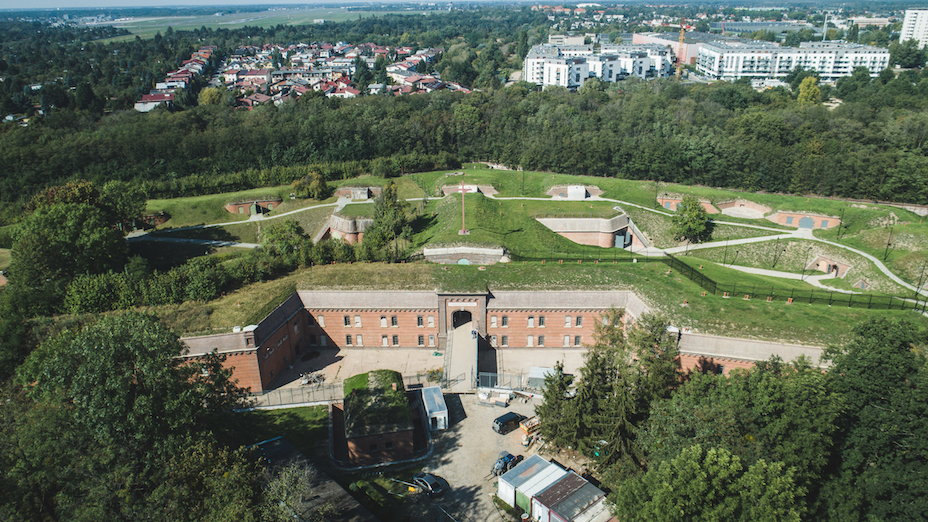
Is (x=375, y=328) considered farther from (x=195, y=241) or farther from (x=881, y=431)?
(x=881, y=431)

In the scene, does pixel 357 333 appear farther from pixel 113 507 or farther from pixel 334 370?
pixel 113 507

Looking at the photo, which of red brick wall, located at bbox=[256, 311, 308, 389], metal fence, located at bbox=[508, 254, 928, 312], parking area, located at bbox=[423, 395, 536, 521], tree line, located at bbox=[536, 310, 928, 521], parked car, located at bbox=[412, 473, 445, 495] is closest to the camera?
tree line, located at bbox=[536, 310, 928, 521]

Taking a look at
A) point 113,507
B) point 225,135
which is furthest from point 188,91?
point 113,507

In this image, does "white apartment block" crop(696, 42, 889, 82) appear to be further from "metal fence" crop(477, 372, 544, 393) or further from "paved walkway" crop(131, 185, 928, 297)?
"metal fence" crop(477, 372, 544, 393)

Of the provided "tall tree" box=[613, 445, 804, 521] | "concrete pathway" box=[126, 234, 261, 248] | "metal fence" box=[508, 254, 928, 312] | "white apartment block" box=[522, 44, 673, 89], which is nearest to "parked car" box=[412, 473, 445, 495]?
"tall tree" box=[613, 445, 804, 521]

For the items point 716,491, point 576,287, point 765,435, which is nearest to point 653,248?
point 576,287
